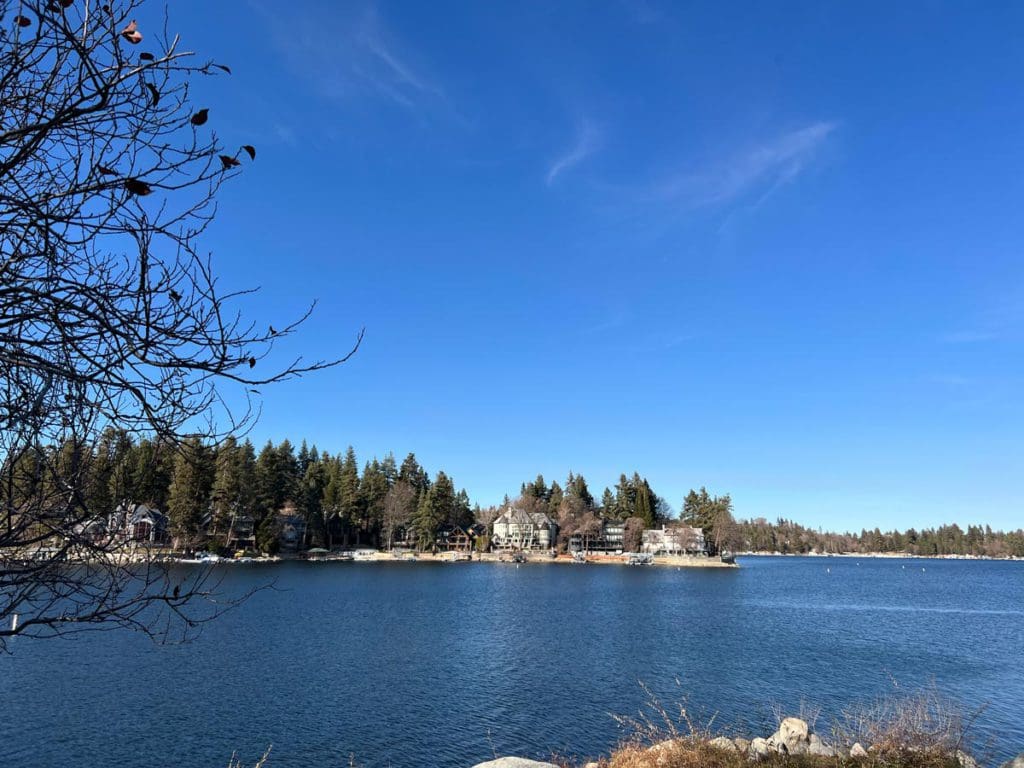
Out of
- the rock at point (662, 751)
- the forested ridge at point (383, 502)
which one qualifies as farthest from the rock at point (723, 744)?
the forested ridge at point (383, 502)

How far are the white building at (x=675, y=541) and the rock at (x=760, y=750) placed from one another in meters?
124

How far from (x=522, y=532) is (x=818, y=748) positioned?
405 ft

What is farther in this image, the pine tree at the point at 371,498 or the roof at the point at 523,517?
the roof at the point at 523,517

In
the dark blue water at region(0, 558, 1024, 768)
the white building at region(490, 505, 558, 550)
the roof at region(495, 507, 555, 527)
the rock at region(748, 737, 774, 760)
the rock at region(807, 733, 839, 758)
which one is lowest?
the dark blue water at region(0, 558, 1024, 768)

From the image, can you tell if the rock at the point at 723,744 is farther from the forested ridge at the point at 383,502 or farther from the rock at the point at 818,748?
the forested ridge at the point at 383,502

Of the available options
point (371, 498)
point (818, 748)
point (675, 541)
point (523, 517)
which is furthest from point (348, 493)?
point (818, 748)

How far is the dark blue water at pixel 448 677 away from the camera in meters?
19.3

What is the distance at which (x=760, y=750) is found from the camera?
42.7ft

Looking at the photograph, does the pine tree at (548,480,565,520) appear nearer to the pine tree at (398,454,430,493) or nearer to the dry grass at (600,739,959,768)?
the pine tree at (398,454,430,493)

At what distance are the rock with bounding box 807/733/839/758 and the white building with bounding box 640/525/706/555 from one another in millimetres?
122692

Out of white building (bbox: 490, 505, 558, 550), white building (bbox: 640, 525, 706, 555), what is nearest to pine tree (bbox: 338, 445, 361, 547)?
white building (bbox: 490, 505, 558, 550)

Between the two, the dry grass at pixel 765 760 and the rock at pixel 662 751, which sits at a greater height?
the dry grass at pixel 765 760

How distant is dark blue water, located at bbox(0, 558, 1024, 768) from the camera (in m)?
19.3

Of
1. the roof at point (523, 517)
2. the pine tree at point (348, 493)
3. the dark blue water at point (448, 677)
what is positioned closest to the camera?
the dark blue water at point (448, 677)
